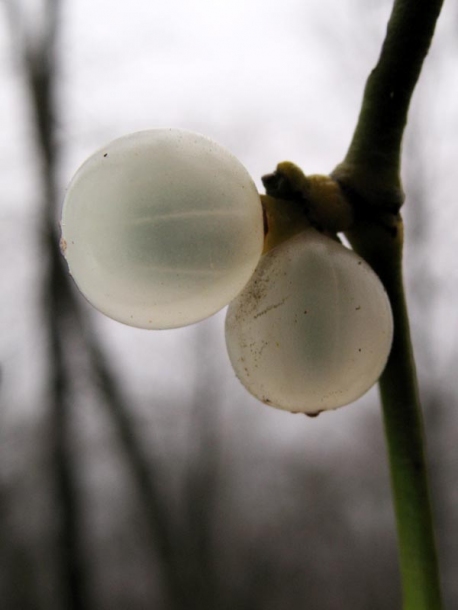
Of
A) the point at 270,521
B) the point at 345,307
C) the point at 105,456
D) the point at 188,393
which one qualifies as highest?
the point at 345,307

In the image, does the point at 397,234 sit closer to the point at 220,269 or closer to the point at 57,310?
the point at 220,269

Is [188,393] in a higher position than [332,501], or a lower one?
higher

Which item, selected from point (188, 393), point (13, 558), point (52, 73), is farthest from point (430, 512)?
point (13, 558)

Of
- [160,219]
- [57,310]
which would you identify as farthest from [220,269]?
[57,310]

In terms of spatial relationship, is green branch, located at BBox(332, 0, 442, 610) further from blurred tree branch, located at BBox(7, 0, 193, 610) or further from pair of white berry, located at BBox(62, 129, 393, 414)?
blurred tree branch, located at BBox(7, 0, 193, 610)

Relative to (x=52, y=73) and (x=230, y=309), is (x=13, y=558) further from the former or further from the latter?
(x=230, y=309)

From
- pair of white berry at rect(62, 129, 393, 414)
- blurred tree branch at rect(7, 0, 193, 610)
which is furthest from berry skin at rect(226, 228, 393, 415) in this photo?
blurred tree branch at rect(7, 0, 193, 610)

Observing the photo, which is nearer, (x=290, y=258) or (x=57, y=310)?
(x=290, y=258)
